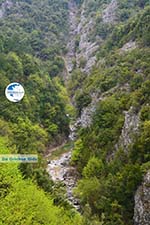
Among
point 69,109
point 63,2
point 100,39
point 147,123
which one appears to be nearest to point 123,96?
point 147,123

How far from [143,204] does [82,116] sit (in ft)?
114

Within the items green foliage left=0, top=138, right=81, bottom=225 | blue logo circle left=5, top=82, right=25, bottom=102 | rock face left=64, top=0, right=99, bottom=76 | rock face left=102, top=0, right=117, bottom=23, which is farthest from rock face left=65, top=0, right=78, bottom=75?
green foliage left=0, top=138, right=81, bottom=225

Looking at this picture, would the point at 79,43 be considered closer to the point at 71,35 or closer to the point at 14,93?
the point at 71,35

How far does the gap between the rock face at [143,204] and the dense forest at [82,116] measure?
0.17 meters

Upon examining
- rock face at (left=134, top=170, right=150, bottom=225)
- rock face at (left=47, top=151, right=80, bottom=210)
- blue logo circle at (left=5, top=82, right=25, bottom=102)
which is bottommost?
rock face at (left=134, top=170, right=150, bottom=225)

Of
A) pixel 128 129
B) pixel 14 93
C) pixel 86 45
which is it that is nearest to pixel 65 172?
pixel 128 129

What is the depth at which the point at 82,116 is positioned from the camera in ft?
234

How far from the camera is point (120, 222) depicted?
38906 millimetres

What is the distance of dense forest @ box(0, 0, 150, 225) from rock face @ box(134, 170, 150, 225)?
17cm

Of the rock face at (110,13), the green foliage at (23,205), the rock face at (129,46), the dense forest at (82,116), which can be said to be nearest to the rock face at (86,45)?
the dense forest at (82,116)

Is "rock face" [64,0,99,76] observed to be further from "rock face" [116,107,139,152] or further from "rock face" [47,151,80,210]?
"rock face" [116,107,139,152]

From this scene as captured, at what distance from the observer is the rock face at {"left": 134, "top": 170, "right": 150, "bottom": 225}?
37.4m

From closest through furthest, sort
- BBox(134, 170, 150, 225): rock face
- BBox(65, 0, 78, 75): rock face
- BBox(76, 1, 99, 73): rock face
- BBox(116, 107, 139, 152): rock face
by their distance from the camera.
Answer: BBox(134, 170, 150, 225): rock face
BBox(116, 107, 139, 152): rock face
BBox(76, 1, 99, 73): rock face
BBox(65, 0, 78, 75): rock face

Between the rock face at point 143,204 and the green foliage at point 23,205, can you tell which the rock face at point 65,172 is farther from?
the rock face at point 143,204
